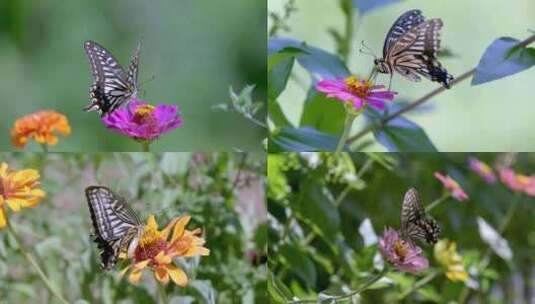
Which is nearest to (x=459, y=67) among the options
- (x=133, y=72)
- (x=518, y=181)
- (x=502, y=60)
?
(x=502, y=60)

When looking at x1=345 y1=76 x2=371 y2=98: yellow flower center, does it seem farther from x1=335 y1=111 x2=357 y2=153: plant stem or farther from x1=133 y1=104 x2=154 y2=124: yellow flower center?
x1=133 y1=104 x2=154 y2=124: yellow flower center

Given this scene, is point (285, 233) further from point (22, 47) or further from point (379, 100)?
point (22, 47)

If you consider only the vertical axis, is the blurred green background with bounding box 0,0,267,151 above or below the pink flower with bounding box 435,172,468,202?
above

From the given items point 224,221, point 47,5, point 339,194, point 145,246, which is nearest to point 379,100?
point 339,194

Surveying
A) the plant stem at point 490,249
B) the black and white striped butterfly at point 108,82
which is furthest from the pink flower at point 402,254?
the black and white striped butterfly at point 108,82

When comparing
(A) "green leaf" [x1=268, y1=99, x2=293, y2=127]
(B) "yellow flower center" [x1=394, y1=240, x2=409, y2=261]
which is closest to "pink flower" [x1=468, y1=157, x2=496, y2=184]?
(B) "yellow flower center" [x1=394, y1=240, x2=409, y2=261]

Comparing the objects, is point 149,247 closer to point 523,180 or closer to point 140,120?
point 140,120
